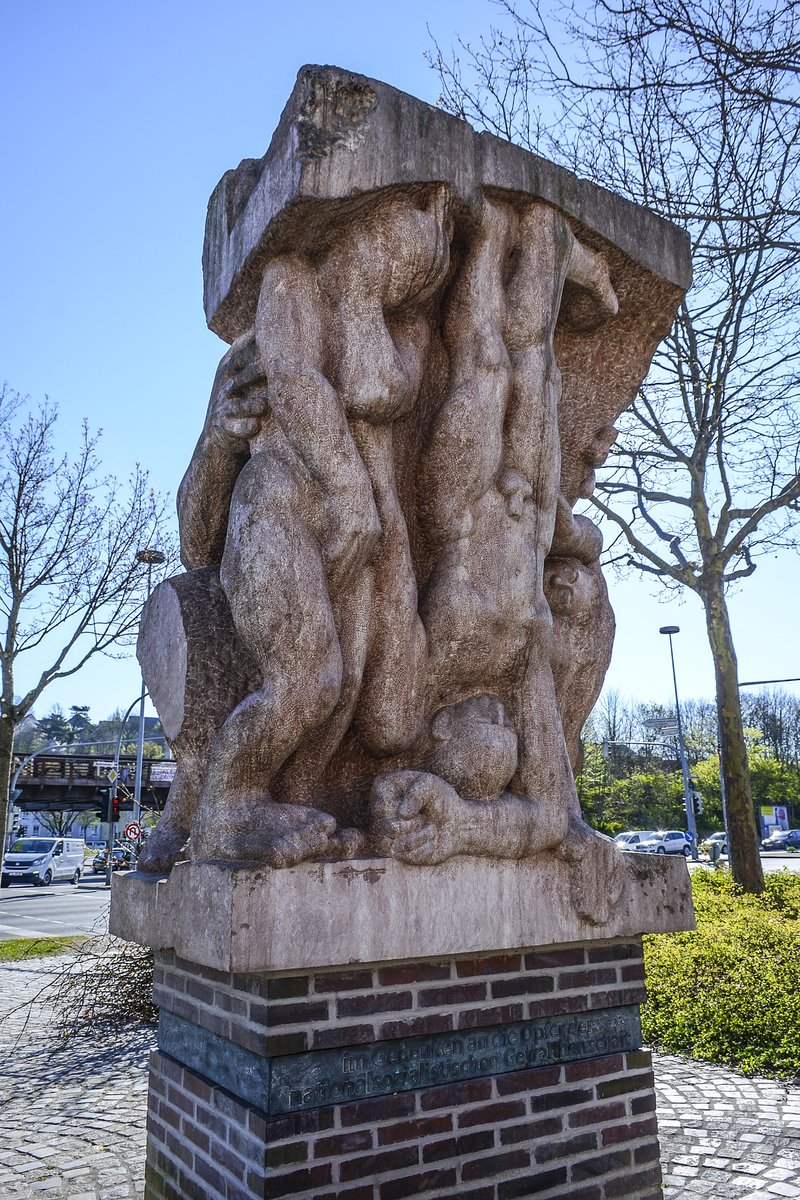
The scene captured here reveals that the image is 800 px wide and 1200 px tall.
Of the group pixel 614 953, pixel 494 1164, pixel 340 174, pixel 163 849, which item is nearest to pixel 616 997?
pixel 614 953

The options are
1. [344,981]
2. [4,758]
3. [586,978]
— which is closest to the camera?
[344,981]

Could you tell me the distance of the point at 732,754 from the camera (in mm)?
13234

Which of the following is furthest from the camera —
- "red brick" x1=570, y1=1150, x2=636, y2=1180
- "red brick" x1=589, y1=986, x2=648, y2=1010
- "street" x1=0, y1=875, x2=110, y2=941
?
"street" x1=0, y1=875, x2=110, y2=941

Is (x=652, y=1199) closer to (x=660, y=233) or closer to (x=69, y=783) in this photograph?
(x=660, y=233)

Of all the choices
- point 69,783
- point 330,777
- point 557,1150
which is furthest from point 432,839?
point 69,783

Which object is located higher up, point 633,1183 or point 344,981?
point 344,981

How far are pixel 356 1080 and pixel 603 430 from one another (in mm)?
2927

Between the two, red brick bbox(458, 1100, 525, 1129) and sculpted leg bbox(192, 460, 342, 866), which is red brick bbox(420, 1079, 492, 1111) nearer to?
red brick bbox(458, 1100, 525, 1129)

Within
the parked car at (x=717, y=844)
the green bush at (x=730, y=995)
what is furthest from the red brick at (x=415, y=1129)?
the parked car at (x=717, y=844)

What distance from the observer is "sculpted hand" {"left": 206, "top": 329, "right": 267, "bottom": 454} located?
3.18 metres

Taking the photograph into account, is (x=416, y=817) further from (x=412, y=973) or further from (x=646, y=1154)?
(x=646, y=1154)

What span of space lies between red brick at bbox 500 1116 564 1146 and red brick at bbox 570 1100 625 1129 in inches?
2.7

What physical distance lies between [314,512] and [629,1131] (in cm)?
241

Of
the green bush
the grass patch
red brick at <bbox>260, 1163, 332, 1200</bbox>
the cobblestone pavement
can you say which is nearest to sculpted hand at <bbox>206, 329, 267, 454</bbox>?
red brick at <bbox>260, 1163, 332, 1200</bbox>
